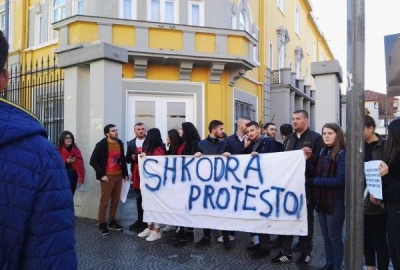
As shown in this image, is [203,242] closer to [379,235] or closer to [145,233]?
[145,233]

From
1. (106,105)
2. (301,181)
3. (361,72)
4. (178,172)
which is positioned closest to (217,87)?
(106,105)

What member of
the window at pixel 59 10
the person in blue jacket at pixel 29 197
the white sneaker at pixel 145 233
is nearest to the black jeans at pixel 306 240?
the white sneaker at pixel 145 233

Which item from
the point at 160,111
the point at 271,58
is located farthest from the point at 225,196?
the point at 271,58

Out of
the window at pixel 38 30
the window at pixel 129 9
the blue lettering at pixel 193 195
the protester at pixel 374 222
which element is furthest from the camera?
the window at pixel 38 30

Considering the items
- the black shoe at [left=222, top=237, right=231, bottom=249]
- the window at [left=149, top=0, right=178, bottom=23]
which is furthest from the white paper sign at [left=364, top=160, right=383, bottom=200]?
the window at [left=149, top=0, right=178, bottom=23]

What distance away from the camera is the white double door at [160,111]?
41.4 feet

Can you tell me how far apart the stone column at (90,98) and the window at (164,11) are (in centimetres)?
641

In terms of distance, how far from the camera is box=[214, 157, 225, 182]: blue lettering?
5478 mm

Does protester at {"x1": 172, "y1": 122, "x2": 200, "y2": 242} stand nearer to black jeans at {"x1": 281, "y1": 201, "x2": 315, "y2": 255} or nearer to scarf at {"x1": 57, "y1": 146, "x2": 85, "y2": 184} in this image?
black jeans at {"x1": 281, "y1": 201, "x2": 315, "y2": 255}

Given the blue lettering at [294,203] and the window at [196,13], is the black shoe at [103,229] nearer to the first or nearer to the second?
the blue lettering at [294,203]

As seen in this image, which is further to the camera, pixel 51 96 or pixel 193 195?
pixel 51 96

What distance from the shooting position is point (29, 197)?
1445 mm

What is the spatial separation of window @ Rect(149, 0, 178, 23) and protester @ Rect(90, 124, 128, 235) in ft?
26.6

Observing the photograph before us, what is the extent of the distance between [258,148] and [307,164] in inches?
33.3
